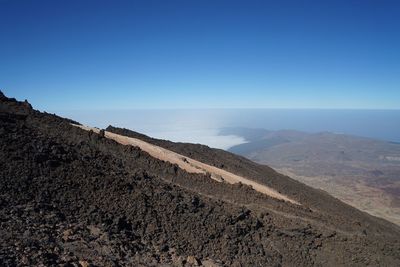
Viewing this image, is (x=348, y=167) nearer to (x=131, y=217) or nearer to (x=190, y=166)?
(x=190, y=166)

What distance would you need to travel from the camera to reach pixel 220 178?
15.7m

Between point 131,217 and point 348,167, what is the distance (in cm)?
11802

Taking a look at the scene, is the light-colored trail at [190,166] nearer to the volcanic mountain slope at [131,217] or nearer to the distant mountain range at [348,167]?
the volcanic mountain slope at [131,217]

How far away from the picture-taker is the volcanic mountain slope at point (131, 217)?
727cm

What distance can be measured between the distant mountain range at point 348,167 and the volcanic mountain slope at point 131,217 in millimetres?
38815

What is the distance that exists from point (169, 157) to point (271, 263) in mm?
7491

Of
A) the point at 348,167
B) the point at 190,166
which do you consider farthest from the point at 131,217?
the point at 348,167

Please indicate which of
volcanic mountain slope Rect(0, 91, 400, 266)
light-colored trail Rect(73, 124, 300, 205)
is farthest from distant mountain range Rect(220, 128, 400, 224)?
volcanic mountain slope Rect(0, 91, 400, 266)

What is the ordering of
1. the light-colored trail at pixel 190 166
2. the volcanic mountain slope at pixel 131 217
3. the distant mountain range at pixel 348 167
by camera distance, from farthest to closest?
1. the distant mountain range at pixel 348 167
2. the light-colored trail at pixel 190 166
3. the volcanic mountain slope at pixel 131 217

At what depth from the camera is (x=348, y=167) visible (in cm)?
11619

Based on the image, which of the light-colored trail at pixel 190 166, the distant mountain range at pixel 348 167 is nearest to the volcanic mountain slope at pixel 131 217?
the light-colored trail at pixel 190 166

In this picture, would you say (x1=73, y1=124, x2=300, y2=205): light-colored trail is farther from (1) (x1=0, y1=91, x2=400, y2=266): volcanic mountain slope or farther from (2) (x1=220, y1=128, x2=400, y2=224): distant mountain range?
(2) (x1=220, y1=128, x2=400, y2=224): distant mountain range

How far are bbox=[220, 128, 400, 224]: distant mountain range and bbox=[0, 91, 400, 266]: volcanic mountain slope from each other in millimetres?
38815

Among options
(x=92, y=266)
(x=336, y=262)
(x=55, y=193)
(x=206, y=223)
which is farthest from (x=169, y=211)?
(x=336, y=262)
